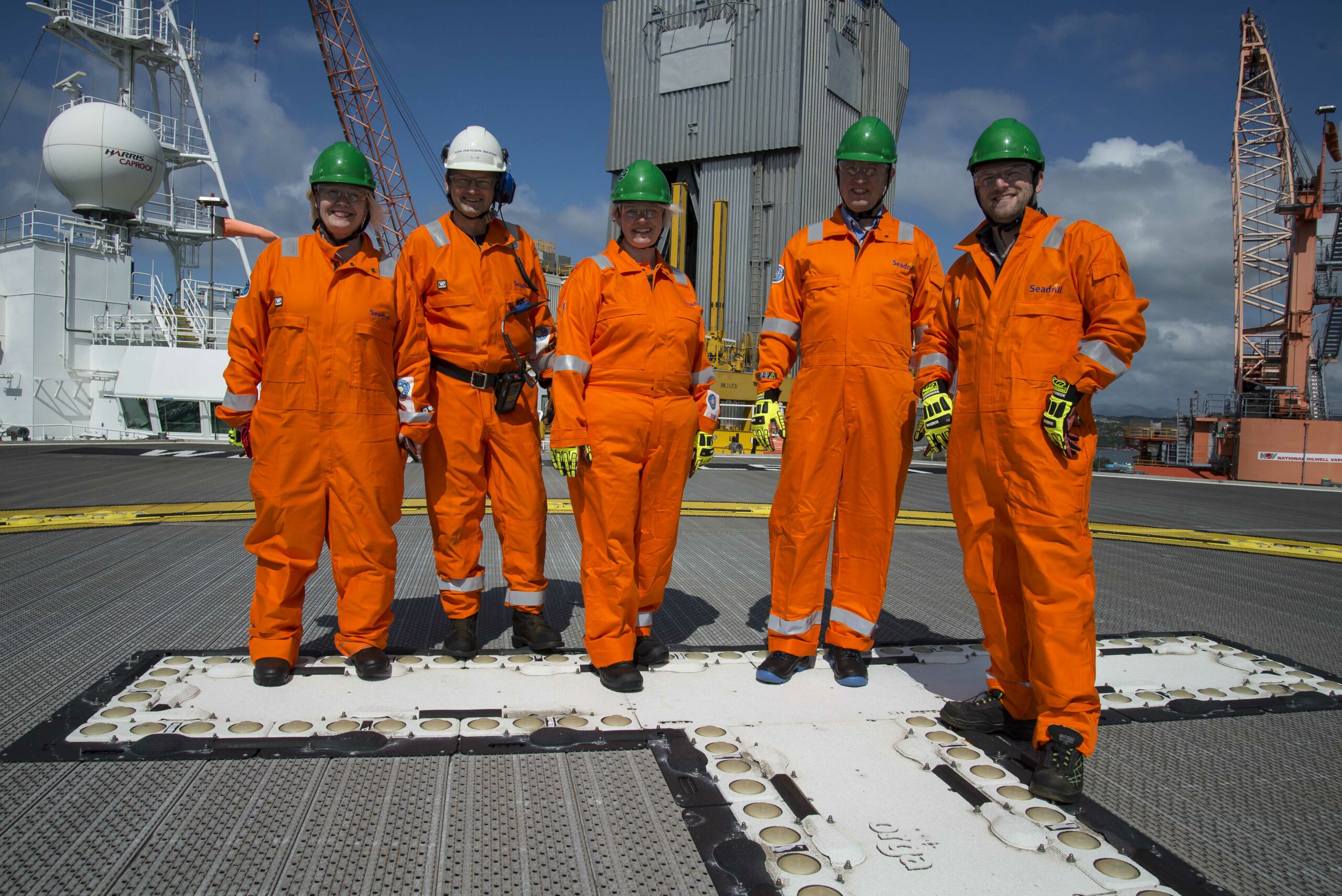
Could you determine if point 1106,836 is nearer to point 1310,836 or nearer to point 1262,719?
point 1310,836

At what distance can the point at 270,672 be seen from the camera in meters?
2.51

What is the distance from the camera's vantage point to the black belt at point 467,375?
3.00m

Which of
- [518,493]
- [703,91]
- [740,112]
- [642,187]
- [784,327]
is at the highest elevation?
[703,91]

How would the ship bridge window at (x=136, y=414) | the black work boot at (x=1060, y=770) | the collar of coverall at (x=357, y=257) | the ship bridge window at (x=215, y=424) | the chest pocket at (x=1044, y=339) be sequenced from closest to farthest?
the black work boot at (x=1060, y=770) → the chest pocket at (x=1044, y=339) → the collar of coverall at (x=357, y=257) → the ship bridge window at (x=215, y=424) → the ship bridge window at (x=136, y=414)

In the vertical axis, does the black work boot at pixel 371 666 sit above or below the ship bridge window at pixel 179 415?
below

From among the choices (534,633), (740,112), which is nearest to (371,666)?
(534,633)

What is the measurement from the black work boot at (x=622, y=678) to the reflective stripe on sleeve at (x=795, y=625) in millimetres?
558

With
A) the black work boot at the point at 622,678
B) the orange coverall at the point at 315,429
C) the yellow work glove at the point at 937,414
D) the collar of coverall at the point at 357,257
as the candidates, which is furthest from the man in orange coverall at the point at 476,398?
the yellow work glove at the point at 937,414

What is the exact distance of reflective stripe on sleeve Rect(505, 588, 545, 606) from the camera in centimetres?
308

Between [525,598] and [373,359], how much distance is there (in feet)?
3.61

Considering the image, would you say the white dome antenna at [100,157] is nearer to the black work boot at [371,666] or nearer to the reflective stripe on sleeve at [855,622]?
the black work boot at [371,666]

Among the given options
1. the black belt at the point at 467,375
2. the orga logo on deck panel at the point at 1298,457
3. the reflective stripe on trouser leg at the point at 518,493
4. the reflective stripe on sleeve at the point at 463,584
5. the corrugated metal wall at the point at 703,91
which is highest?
the corrugated metal wall at the point at 703,91

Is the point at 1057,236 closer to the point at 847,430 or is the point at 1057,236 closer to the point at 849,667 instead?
the point at 847,430

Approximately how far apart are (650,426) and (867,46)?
106ft
